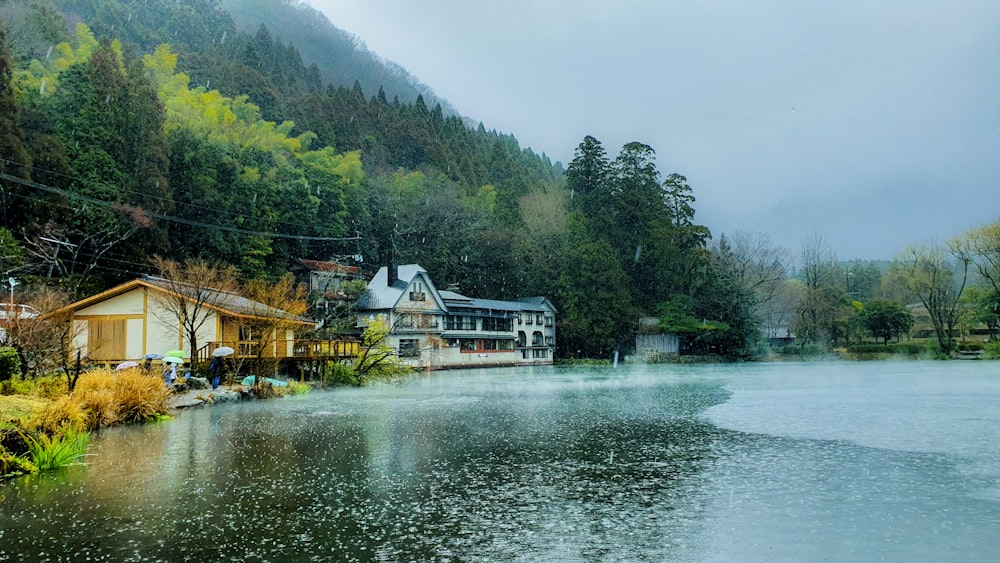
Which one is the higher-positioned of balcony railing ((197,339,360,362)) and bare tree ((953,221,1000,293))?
bare tree ((953,221,1000,293))

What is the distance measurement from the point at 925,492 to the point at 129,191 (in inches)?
1249

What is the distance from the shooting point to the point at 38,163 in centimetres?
2756

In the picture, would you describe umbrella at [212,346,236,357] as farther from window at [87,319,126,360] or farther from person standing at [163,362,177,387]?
window at [87,319,126,360]

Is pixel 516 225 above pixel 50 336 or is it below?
above

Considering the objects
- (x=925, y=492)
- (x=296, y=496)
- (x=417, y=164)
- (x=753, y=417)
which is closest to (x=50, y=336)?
(x=296, y=496)

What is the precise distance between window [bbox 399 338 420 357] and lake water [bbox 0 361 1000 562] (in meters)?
25.2

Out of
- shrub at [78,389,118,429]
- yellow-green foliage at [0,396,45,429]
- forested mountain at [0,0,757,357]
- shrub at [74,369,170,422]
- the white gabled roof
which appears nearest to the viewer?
yellow-green foliage at [0,396,45,429]

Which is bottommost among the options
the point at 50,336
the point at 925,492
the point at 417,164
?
the point at 925,492

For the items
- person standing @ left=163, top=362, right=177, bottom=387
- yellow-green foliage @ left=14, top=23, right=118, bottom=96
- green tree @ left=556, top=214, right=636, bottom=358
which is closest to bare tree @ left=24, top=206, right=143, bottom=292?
yellow-green foliage @ left=14, top=23, right=118, bottom=96

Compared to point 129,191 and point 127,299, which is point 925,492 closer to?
point 127,299

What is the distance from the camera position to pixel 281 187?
40000 mm

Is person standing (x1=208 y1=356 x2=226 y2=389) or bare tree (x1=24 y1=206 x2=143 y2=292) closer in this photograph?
person standing (x1=208 y1=356 x2=226 y2=389)

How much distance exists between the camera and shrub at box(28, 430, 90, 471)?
32.0 feet

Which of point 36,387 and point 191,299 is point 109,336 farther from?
point 36,387
